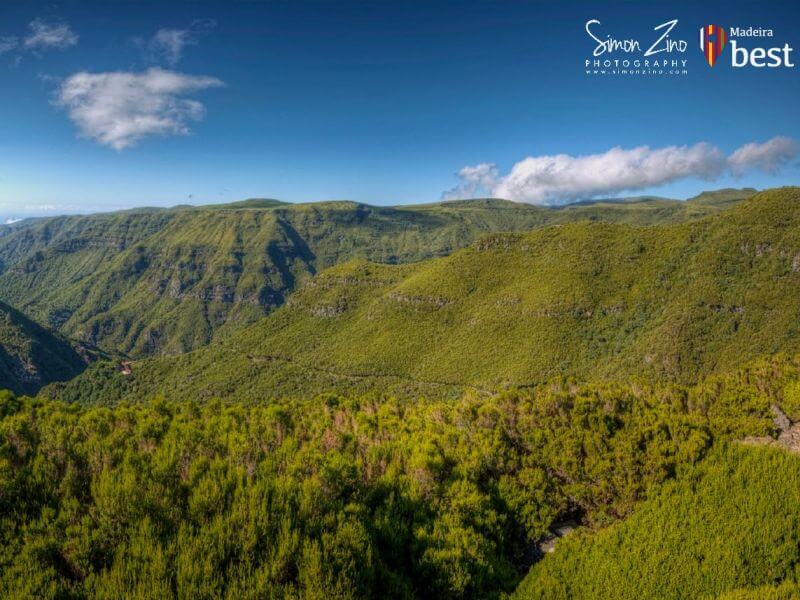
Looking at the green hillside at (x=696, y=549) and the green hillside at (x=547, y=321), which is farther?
the green hillside at (x=547, y=321)

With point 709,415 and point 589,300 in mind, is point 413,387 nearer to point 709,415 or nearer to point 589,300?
point 589,300

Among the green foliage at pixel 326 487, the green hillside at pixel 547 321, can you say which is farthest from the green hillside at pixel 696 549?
the green hillside at pixel 547 321

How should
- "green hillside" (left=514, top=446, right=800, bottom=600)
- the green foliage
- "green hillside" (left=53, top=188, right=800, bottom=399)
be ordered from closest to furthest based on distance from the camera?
the green foliage
"green hillside" (left=514, top=446, right=800, bottom=600)
"green hillside" (left=53, top=188, right=800, bottom=399)

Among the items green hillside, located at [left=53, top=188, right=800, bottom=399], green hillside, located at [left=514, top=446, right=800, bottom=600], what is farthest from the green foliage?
green hillside, located at [left=53, top=188, right=800, bottom=399]

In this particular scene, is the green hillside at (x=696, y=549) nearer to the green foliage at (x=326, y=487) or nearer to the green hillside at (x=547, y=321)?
the green foliage at (x=326, y=487)

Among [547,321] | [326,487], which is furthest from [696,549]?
[547,321]

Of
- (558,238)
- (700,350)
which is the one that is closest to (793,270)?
(700,350)

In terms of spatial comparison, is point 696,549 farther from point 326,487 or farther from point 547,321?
point 547,321

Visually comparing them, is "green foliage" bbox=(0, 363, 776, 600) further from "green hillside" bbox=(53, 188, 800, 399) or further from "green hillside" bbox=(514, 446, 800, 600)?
"green hillside" bbox=(53, 188, 800, 399)
